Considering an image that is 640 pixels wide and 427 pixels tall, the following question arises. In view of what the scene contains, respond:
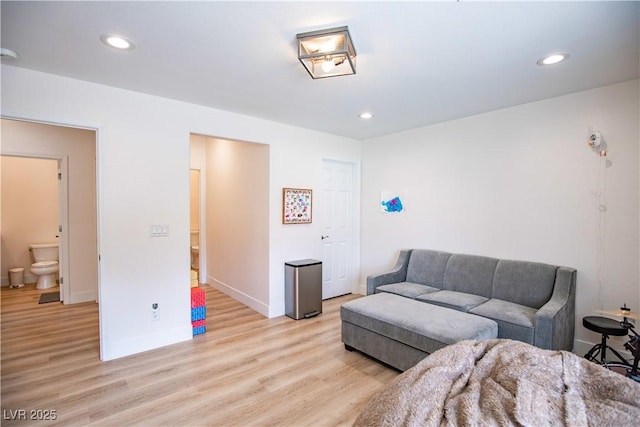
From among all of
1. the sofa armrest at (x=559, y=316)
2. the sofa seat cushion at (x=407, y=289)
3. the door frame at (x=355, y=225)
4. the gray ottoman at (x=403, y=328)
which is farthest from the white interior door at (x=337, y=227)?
the sofa armrest at (x=559, y=316)

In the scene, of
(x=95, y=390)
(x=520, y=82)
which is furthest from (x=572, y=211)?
(x=95, y=390)

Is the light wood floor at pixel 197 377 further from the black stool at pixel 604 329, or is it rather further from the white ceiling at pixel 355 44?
the white ceiling at pixel 355 44

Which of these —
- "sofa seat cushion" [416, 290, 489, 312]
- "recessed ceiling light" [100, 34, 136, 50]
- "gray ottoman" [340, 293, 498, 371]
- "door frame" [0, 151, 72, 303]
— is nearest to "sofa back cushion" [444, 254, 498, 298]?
"sofa seat cushion" [416, 290, 489, 312]

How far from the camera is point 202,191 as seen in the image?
5.63m

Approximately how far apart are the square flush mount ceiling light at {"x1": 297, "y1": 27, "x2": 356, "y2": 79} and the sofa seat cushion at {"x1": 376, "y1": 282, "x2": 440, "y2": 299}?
2.52m

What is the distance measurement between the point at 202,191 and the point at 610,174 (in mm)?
5586

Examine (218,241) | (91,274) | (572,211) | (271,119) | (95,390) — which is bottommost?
(95,390)

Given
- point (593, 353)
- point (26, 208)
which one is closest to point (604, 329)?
point (593, 353)

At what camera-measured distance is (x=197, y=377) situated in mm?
2625

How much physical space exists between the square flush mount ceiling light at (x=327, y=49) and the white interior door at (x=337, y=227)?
2.63 metres

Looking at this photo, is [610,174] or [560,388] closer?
[560,388]

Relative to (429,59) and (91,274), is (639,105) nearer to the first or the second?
(429,59)

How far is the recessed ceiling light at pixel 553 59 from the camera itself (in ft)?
7.42

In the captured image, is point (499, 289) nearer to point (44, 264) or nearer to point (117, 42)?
point (117, 42)
